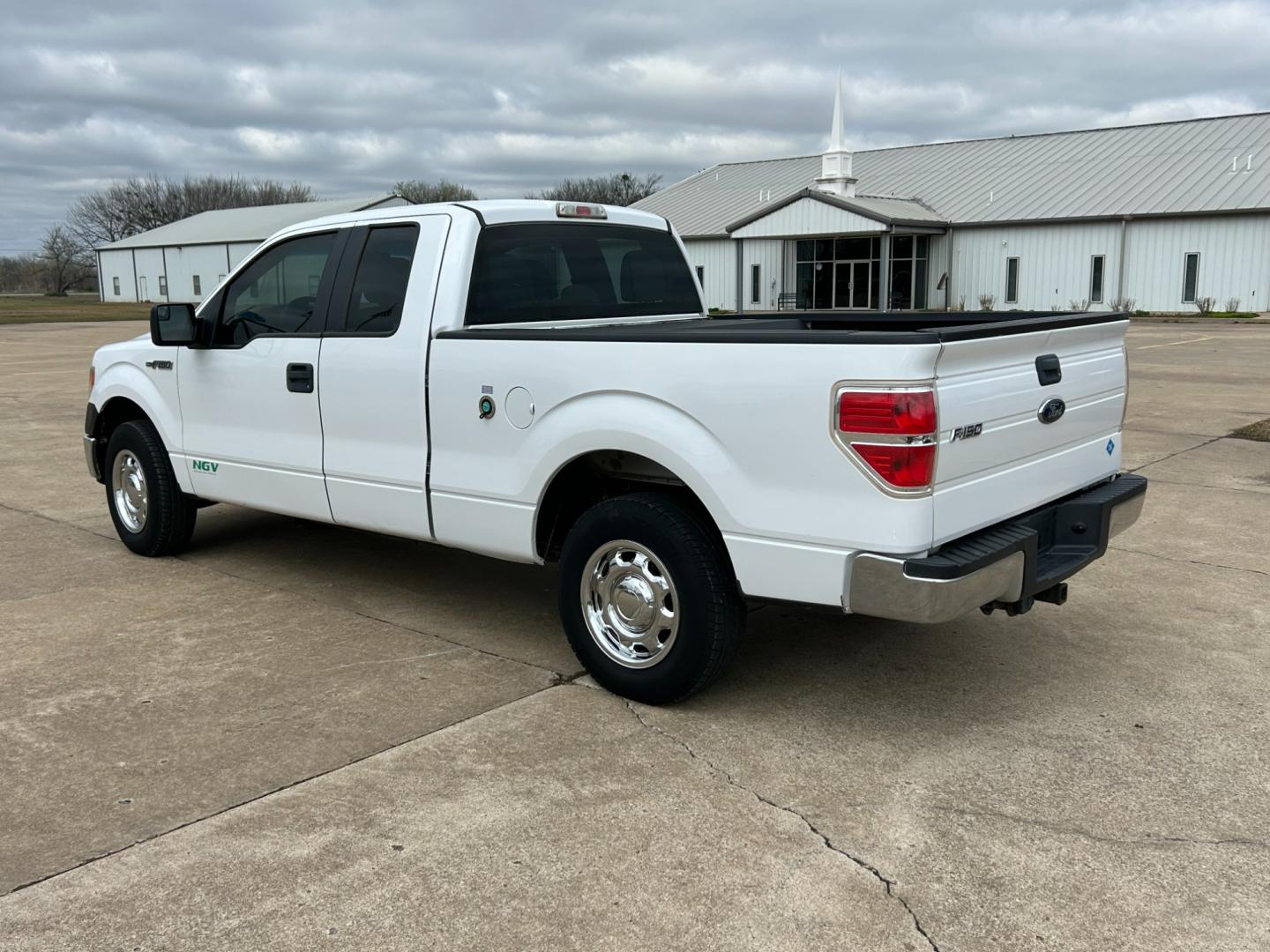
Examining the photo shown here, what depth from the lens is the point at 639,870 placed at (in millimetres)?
3244

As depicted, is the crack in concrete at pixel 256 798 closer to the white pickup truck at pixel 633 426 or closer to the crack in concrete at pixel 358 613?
the crack in concrete at pixel 358 613

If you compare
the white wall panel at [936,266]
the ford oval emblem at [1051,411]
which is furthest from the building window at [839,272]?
the ford oval emblem at [1051,411]

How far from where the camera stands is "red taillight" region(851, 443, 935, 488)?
11.9ft

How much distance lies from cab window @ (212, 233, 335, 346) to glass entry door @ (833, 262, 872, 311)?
39.0 meters

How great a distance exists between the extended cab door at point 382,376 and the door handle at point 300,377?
103mm

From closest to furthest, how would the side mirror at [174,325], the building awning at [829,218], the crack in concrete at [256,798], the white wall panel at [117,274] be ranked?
Answer: 1. the crack in concrete at [256,798]
2. the side mirror at [174,325]
3. the building awning at [829,218]
4. the white wall panel at [117,274]

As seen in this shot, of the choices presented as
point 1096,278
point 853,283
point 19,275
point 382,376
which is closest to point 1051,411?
Result: point 382,376

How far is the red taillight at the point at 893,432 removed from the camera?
11.8ft

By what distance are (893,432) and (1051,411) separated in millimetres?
1046

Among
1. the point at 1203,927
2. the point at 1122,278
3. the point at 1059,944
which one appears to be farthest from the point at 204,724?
the point at 1122,278

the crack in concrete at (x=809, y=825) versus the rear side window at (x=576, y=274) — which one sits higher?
the rear side window at (x=576, y=274)

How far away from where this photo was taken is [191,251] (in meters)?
72.6

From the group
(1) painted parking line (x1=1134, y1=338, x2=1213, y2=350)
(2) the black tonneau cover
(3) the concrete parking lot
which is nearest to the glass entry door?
(1) painted parking line (x1=1134, y1=338, x2=1213, y2=350)

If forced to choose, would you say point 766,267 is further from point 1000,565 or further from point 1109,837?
point 1109,837
